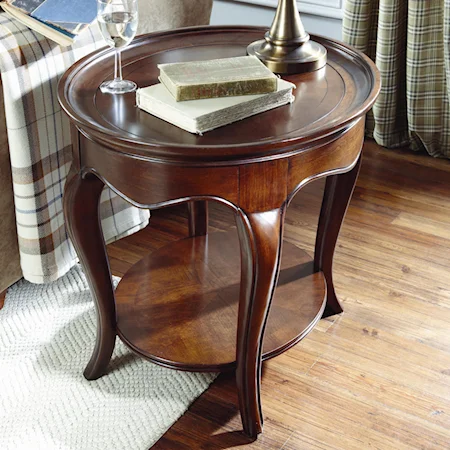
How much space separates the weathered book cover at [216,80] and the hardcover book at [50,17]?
28 centimetres

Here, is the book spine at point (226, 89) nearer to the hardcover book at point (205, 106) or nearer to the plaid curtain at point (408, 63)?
the hardcover book at point (205, 106)

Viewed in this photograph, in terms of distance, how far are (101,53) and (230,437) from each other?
2.43 feet

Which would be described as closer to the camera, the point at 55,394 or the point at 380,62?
the point at 55,394

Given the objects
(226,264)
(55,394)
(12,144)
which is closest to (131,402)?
(55,394)

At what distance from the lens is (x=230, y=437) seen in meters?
1.28

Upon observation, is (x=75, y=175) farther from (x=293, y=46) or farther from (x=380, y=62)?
(x=380, y=62)

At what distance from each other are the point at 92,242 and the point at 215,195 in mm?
302

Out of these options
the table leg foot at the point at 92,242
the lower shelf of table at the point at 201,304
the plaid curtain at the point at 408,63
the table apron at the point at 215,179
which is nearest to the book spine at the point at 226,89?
the table apron at the point at 215,179

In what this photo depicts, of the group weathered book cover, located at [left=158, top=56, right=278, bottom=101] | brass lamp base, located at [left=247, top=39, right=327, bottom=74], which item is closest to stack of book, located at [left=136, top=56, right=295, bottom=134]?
weathered book cover, located at [left=158, top=56, right=278, bottom=101]

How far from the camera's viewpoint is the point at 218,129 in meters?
1.10

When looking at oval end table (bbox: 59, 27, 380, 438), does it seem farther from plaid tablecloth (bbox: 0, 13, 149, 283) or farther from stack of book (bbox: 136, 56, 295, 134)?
plaid tablecloth (bbox: 0, 13, 149, 283)

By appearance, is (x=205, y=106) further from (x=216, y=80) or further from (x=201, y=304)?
(x=201, y=304)

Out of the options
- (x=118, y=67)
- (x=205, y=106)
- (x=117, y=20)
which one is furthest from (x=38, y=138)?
(x=205, y=106)

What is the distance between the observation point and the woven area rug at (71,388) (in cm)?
128
